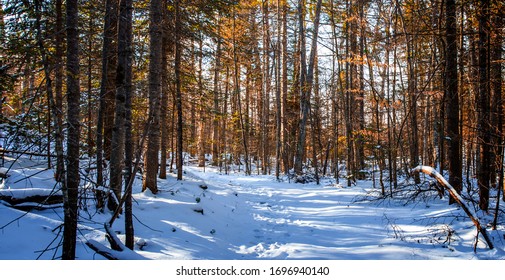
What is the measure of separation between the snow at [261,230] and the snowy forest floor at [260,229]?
0.05 feet

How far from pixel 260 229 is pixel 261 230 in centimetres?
9

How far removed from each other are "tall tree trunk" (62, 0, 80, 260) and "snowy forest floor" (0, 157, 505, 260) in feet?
0.59

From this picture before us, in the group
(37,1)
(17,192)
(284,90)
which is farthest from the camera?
(284,90)

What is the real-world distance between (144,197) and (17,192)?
9.54ft

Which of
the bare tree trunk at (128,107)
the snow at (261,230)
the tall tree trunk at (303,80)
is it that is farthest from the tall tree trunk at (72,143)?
the tall tree trunk at (303,80)

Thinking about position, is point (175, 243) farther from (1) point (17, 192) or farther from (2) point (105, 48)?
(2) point (105, 48)

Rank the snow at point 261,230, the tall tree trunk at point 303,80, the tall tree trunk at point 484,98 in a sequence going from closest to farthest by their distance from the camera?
the snow at point 261,230, the tall tree trunk at point 484,98, the tall tree trunk at point 303,80

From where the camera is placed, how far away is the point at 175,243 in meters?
5.04

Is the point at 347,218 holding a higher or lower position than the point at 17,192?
lower

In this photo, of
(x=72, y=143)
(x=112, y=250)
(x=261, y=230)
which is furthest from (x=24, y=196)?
(x=261, y=230)

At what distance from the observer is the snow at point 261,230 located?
411 centimetres

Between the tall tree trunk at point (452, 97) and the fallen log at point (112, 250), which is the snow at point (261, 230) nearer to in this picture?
the fallen log at point (112, 250)

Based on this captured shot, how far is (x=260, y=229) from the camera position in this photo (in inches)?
256
